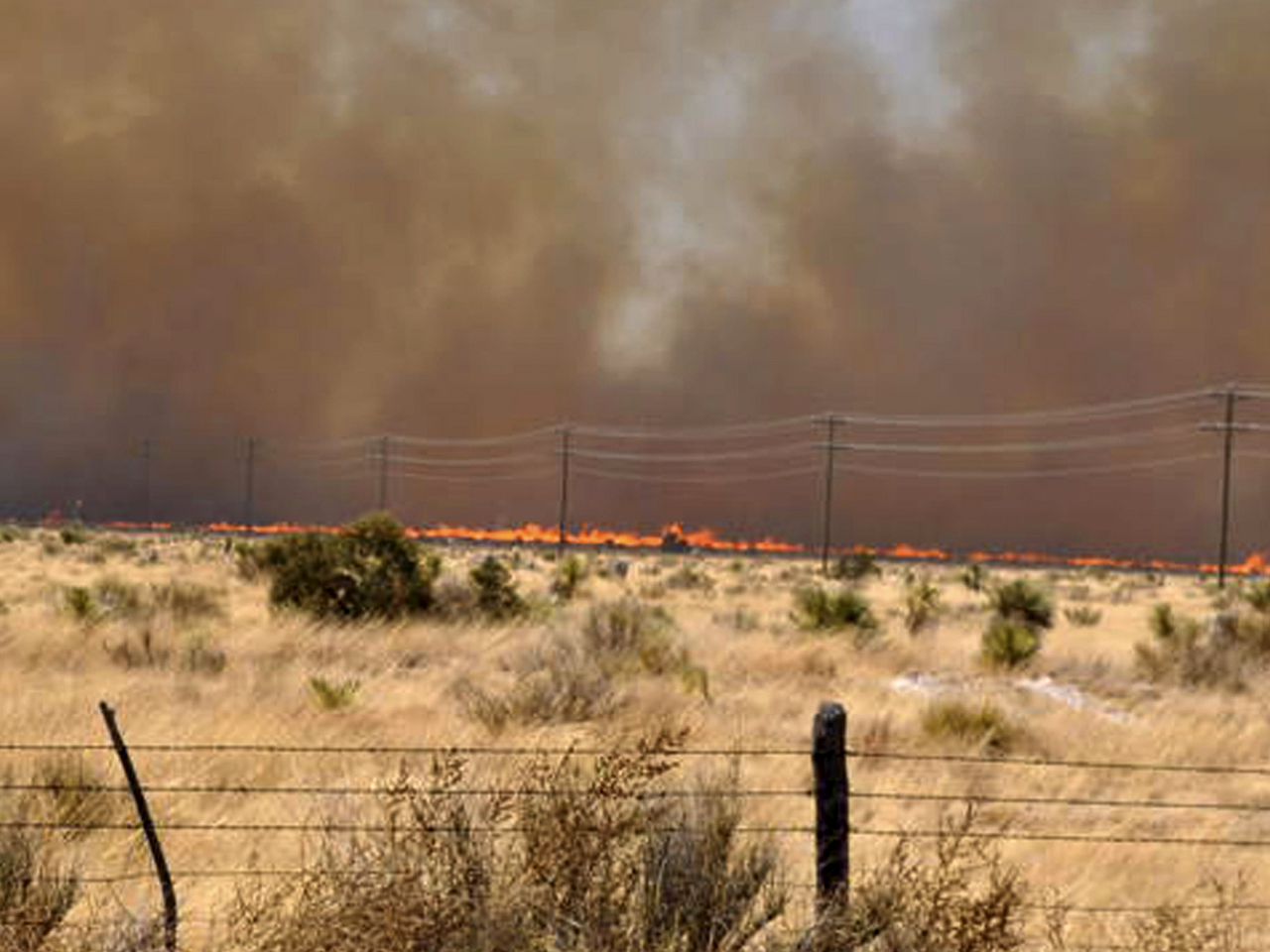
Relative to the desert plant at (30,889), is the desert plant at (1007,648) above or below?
above

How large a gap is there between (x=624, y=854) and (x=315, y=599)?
1955 cm

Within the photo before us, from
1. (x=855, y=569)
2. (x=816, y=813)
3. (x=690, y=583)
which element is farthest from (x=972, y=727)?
(x=855, y=569)

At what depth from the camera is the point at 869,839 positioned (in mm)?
10586

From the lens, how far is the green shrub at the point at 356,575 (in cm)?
2544

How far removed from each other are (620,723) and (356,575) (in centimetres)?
1183

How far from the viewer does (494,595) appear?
2728 cm

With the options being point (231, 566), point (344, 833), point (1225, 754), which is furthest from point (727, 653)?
A: point (231, 566)

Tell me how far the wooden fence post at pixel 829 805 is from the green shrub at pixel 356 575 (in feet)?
61.3

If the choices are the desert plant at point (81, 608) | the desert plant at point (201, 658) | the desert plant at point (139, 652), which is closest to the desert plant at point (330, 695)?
the desert plant at point (201, 658)

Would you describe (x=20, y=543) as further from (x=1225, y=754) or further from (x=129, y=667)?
(x=1225, y=754)

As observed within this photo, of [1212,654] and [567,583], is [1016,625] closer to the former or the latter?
[1212,654]

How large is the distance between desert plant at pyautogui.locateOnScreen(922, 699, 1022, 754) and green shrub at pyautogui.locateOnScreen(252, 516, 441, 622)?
1240 centimetres

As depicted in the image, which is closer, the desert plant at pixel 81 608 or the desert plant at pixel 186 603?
the desert plant at pixel 81 608

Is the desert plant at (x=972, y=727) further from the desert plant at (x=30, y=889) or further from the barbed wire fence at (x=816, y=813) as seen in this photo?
the desert plant at (x=30, y=889)
